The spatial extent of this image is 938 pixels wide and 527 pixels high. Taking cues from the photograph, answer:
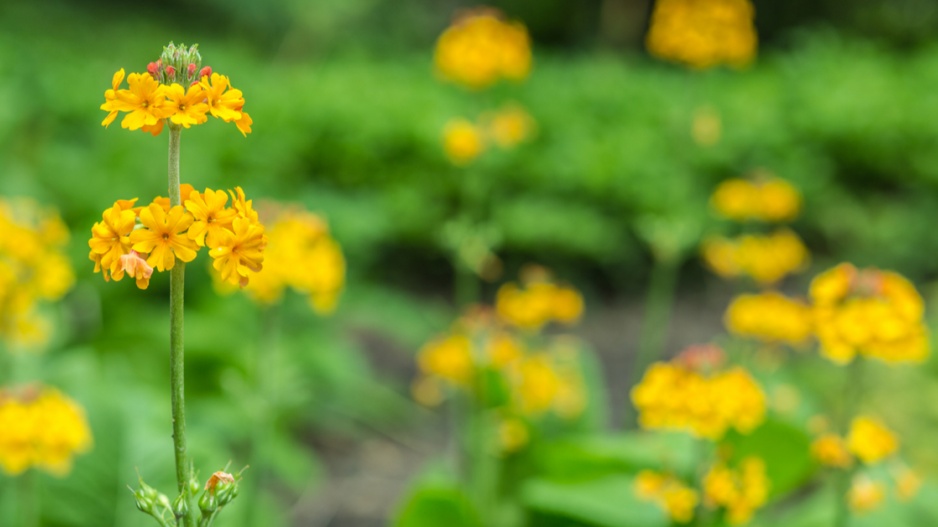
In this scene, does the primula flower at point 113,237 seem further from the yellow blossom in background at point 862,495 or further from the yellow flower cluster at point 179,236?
the yellow blossom in background at point 862,495

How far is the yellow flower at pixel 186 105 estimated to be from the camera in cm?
110

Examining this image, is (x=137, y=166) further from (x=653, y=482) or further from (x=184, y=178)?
(x=653, y=482)

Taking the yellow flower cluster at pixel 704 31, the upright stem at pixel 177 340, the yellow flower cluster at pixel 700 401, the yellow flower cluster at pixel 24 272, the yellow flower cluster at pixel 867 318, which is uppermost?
the yellow flower cluster at pixel 704 31

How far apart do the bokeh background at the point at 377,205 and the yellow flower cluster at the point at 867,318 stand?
1.46m

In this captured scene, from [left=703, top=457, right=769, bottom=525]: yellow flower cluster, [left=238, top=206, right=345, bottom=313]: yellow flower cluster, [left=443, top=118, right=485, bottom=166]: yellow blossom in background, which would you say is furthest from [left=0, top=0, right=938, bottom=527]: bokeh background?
[left=703, top=457, right=769, bottom=525]: yellow flower cluster

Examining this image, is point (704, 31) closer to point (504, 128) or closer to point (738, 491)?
point (504, 128)

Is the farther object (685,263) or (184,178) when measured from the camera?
(685,263)

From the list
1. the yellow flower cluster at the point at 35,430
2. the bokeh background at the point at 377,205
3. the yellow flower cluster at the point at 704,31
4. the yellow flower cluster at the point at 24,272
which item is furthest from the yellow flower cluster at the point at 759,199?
the yellow flower cluster at the point at 35,430

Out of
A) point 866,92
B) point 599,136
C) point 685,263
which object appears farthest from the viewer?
point 866,92

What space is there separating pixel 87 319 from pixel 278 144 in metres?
2.14

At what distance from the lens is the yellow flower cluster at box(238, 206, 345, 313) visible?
2295mm

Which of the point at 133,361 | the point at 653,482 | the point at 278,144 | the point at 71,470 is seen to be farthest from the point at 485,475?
the point at 278,144

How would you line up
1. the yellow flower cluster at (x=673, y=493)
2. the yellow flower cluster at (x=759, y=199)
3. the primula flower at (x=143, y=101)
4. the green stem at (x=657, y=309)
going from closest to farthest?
the primula flower at (x=143, y=101)
the yellow flower cluster at (x=673, y=493)
the yellow flower cluster at (x=759, y=199)
the green stem at (x=657, y=309)

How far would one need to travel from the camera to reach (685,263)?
22.7ft
